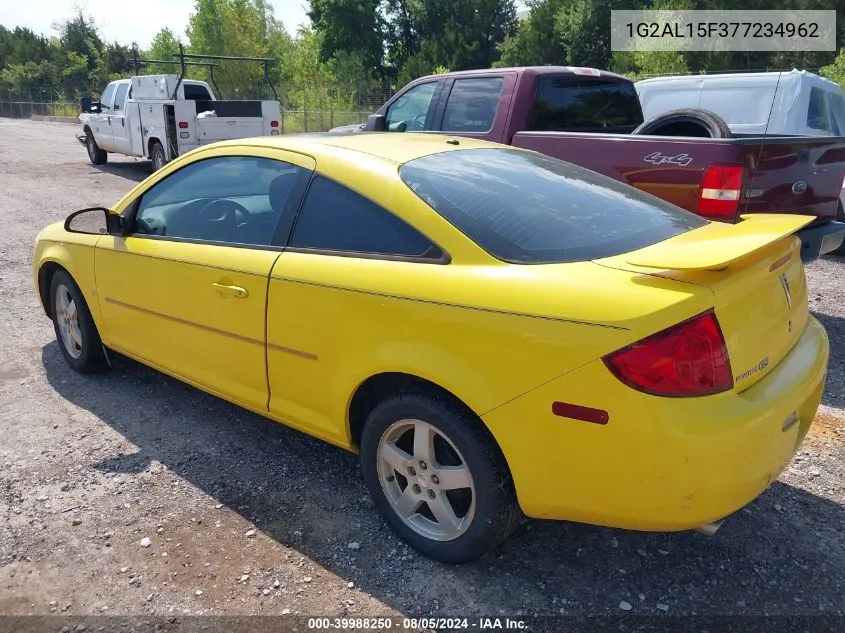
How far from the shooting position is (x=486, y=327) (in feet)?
7.55

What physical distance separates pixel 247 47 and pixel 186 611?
4815 cm

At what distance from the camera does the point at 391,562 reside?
8.93ft

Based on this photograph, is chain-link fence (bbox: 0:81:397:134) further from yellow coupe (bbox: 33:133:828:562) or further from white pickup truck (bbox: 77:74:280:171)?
yellow coupe (bbox: 33:133:828:562)

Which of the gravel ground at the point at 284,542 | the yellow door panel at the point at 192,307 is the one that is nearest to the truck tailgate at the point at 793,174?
the gravel ground at the point at 284,542

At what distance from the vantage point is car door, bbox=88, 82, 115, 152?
15.8 metres

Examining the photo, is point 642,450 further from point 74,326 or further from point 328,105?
point 328,105

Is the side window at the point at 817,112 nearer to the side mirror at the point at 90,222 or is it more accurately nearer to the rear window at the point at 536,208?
the rear window at the point at 536,208

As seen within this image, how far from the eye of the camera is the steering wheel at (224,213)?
3399 mm

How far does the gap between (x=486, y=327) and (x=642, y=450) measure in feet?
2.05

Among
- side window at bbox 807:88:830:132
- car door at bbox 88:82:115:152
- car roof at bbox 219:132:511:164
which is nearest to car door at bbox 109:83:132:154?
car door at bbox 88:82:115:152

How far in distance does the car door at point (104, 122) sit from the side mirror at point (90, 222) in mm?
12964

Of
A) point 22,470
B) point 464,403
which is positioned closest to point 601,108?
point 464,403

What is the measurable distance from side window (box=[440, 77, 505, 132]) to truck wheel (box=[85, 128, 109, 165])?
43.6 ft

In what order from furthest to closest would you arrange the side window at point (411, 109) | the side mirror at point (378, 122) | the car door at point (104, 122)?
1. the car door at point (104, 122)
2. the side mirror at point (378, 122)
3. the side window at point (411, 109)
